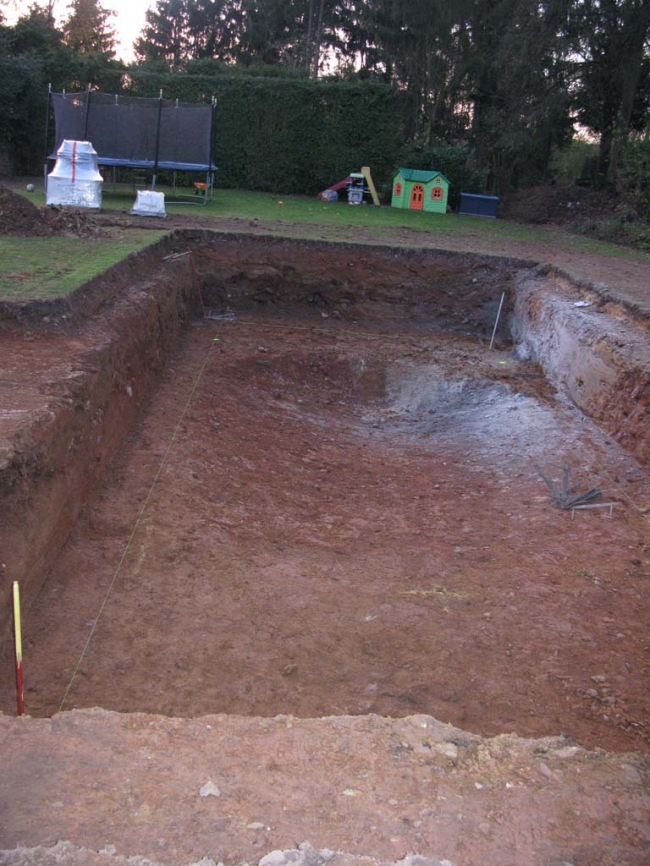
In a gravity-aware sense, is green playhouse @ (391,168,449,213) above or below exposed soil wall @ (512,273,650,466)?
above

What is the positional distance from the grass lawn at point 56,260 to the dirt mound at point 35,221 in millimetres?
386

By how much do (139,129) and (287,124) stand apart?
19.0ft

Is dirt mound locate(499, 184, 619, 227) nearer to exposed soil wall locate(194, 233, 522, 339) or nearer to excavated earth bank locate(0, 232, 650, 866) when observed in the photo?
exposed soil wall locate(194, 233, 522, 339)

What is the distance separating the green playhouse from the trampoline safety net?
6.05 m

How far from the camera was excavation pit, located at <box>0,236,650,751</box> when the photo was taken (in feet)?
Answer: 14.1

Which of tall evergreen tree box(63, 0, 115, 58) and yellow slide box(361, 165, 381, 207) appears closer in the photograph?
yellow slide box(361, 165, 381, 207)

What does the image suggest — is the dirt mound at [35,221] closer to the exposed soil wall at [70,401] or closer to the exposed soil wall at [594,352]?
the exposed soil wall at [70,401]

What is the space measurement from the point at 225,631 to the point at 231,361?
5.80 m

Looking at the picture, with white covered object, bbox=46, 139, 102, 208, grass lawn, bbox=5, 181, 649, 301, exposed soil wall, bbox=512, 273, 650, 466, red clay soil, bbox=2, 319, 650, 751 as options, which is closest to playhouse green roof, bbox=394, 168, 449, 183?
grass lawn, bbox=5, 181, 649, 301

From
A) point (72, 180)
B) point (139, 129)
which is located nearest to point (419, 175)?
point (139, 129)

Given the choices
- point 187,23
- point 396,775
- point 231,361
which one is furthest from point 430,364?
point 187,23

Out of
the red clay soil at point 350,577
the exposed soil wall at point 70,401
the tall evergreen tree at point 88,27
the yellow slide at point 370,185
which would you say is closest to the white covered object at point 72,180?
the exposed soil wall at point 70,401

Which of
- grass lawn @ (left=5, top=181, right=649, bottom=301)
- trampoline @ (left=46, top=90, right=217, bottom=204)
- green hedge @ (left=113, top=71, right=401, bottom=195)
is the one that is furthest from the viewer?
green hedge @ (left=113, top=71, right=401, bottom=195)

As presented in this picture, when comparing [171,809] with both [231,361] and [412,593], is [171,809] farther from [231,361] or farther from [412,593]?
[231,361]
